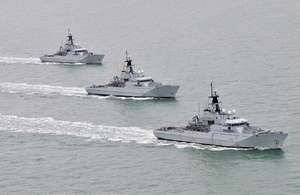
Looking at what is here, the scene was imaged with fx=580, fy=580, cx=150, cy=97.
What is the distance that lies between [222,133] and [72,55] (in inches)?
3157

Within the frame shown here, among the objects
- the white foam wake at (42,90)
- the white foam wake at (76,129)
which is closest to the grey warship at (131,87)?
the white foam wake at (42,90)

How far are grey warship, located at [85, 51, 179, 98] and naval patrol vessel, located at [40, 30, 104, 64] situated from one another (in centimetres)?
2709

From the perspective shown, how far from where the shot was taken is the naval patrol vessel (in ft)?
499

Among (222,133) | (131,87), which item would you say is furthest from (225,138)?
(131,87)

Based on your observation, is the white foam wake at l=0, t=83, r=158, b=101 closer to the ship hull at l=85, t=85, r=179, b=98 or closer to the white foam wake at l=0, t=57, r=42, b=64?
the ship hull at l=85, t=85, r=179, b=98

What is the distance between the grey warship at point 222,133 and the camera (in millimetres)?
81438

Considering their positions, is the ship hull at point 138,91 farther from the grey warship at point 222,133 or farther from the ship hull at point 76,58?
the ship hull at point 76,58

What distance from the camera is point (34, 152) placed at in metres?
85.4

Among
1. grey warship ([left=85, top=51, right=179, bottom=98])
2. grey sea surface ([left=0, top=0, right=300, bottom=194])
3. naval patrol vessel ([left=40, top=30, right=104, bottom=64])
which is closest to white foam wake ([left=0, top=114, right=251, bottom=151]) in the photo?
grey sea surface ([left=0, top=0, right=300, bottom=194])

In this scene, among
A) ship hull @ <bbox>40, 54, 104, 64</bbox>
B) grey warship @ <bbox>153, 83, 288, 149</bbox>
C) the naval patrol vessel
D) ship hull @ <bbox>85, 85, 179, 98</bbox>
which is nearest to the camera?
grey warship @ <bbox>153, 83, 288, 149</bbox>

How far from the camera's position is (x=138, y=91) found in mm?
119938

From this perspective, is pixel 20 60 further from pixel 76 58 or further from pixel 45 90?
pixel 45 90

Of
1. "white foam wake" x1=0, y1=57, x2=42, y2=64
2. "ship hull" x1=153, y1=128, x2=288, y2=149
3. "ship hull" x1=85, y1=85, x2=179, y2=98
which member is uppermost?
"white foam wake" x1=0, y1=57, x2=42, y2=64

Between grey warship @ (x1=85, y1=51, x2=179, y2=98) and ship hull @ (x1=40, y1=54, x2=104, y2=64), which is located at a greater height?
ship hull @ (x1=40, y1=54, x2=104, y2=64)
